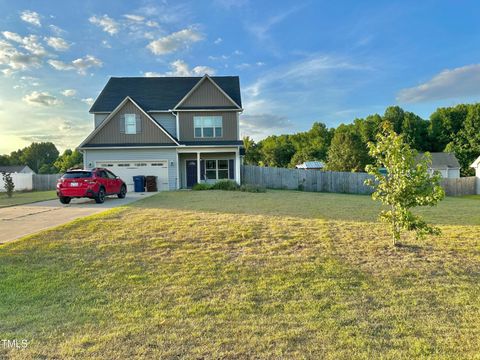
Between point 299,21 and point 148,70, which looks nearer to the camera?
point 299,21

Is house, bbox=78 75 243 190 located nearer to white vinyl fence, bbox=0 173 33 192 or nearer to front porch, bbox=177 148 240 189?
front porch, bbox=177 148 240 189

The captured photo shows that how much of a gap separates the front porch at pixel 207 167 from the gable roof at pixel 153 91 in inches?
157

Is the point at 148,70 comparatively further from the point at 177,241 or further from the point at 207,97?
the point at 177,241

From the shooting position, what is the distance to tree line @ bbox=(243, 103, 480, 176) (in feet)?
138

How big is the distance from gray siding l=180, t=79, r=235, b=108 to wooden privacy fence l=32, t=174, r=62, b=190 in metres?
18.8

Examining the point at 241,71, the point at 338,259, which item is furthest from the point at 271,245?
the point at 241,71

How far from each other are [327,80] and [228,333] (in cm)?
2230

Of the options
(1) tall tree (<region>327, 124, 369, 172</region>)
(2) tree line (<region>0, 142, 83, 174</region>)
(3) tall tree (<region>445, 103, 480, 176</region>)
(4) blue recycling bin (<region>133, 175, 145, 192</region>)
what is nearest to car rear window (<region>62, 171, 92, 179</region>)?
(4) blue recycling bin (<region>133, 175, 145, 192</region>)

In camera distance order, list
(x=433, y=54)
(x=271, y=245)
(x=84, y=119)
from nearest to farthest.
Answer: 1. (x=271, y=245)
2. (x=433, y=54)
3. (x=84, y=119)

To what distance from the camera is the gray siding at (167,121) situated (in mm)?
24047

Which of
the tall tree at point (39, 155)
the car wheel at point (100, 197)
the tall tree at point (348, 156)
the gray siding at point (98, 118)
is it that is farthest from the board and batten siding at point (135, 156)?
the tall tree at point (39, 155)

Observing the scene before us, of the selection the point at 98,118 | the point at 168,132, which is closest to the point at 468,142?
the point at 168,132

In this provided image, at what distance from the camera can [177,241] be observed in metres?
6.77

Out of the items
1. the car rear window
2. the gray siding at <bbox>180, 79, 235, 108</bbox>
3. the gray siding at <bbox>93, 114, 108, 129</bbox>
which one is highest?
the gray siding at <bbox>180, 79, 235, 108</bbox>
